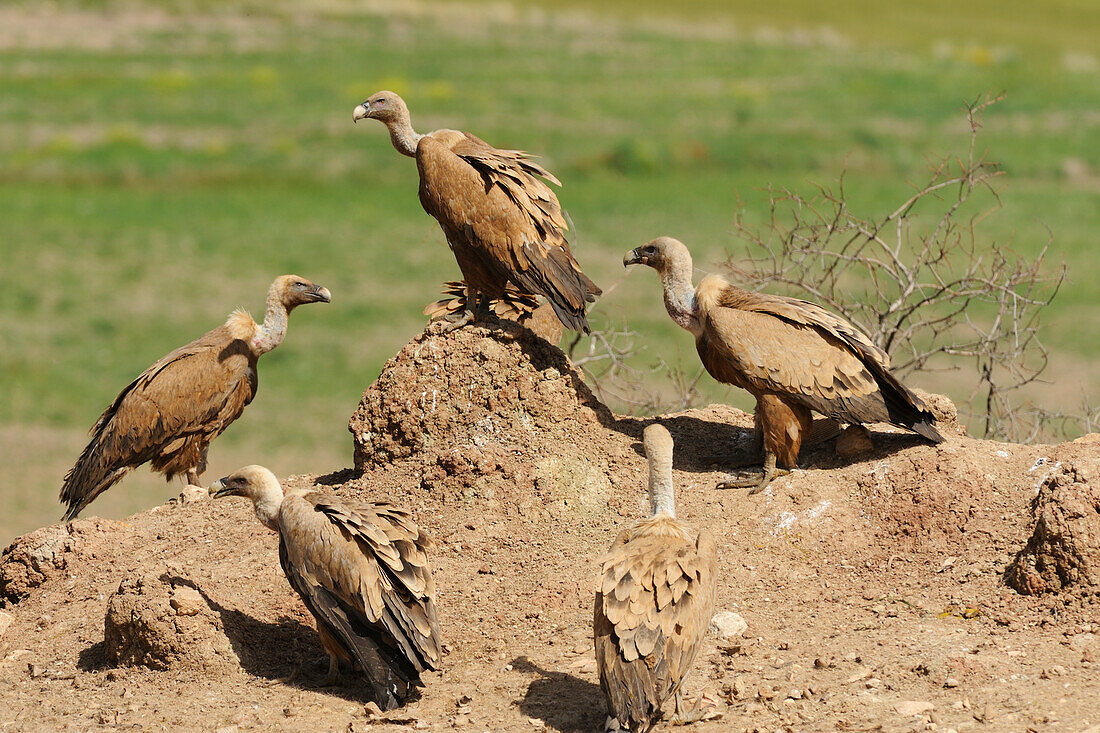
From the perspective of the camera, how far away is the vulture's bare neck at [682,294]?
27.9 feet

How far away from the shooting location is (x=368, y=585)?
688 cm

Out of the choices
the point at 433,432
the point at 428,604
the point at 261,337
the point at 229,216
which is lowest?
the point at 428,604

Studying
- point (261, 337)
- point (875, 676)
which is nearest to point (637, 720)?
point (875, 676)

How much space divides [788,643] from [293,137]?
30679mm

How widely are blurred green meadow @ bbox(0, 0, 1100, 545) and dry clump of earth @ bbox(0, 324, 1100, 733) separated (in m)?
4.16

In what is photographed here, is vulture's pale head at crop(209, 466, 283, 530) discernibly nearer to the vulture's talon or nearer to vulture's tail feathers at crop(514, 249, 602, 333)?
the vulture's talon

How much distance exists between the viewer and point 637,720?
5.98m

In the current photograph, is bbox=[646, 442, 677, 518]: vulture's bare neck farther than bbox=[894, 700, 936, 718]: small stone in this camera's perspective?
Yes

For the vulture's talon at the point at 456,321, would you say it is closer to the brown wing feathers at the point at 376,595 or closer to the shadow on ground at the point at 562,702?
the brown wing feathers at the point at 376,595

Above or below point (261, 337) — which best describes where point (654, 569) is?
below

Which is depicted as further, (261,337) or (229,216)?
(229,216)

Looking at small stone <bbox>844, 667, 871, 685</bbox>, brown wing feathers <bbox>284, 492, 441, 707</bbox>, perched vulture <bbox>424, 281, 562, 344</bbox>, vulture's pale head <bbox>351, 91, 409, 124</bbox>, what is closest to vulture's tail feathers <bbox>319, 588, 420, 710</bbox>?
brown wing feathers <bbox>284, 492, 441, 707</bbox>

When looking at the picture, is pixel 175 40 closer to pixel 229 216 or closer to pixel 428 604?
pixel 229 216

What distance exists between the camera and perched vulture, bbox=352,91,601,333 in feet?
27.6
